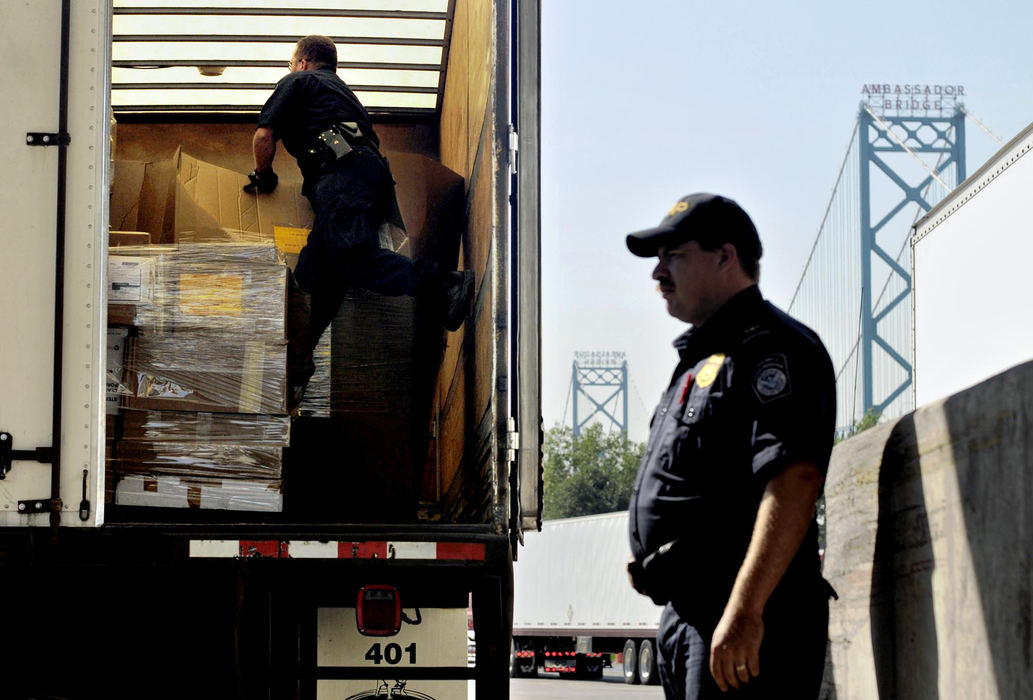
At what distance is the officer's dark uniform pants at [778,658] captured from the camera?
260 cm

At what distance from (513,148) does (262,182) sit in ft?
4.53

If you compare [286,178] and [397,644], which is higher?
[286,178]

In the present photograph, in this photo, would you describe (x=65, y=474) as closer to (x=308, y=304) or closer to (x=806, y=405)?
(x=308, y=304)

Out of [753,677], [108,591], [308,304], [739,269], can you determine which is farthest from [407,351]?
[753,677]

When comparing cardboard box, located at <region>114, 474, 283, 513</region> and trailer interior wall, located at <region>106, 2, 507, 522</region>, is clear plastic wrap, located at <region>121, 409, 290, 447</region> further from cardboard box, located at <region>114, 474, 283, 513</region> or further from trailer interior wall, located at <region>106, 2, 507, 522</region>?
trailer interior wall, located at <region>106, 2, 507, 522</region>

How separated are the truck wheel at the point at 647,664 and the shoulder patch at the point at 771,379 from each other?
1899 centimetres

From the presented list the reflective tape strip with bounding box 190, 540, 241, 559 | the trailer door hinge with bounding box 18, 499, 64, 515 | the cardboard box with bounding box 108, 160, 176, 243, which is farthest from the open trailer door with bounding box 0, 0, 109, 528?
the cardboard box with bounding box 108, 160, 176, 243

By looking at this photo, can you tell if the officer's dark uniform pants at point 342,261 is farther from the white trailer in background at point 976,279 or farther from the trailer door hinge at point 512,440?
the white trailer in background at point 976,279

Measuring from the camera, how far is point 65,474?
377cm

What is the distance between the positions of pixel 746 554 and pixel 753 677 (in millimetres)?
237

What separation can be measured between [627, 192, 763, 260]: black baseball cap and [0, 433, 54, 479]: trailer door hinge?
1847 millimetres

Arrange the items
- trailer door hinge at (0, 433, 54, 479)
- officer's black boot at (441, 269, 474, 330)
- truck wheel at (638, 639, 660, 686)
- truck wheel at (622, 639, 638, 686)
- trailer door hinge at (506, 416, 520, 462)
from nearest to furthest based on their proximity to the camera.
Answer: trailer door hinge at (0, 433, 54, 479) → trailer door hinge at (506, 416, 520, 462) → officer's black boot at (441, 269, 474, 330) → truck wheel at (638, 639, 660, 686) → truck wheel at (622, 639, 638, 686)

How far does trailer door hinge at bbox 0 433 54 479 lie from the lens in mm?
3740

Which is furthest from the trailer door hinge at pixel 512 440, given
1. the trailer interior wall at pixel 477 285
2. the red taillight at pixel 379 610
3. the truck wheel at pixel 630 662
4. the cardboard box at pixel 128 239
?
the truck wheel at pixel 630 662
